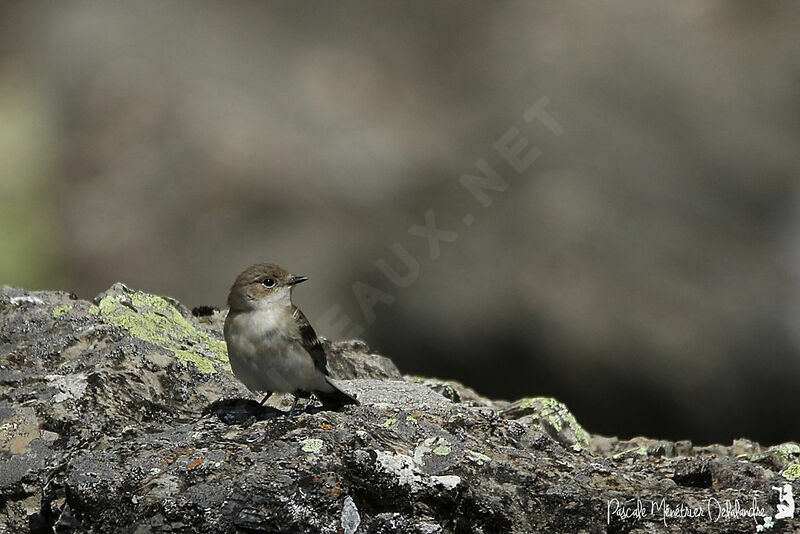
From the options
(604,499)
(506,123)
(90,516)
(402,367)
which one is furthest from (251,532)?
(506,123)

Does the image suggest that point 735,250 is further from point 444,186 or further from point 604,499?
point 604,499

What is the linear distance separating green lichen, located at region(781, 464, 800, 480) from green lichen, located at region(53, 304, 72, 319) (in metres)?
4.80

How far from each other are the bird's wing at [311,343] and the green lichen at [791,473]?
9.51 ft

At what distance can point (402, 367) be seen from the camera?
1492 centimetres

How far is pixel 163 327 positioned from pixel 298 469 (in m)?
2.87

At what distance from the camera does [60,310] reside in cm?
827

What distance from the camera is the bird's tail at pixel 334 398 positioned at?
7.61 meters

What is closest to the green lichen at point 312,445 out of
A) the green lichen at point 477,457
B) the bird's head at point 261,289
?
the green lichen at point 477,457

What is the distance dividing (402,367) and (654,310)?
11.6ft

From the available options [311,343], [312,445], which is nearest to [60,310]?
[311,343]

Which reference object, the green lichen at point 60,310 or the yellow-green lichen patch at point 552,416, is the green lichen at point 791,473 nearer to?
the yellow-green lichen patch at point 552,416

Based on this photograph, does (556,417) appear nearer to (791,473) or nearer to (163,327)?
(791,473)

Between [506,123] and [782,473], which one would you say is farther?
[506,123]

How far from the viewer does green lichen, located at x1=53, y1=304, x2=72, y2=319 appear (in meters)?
8.20
